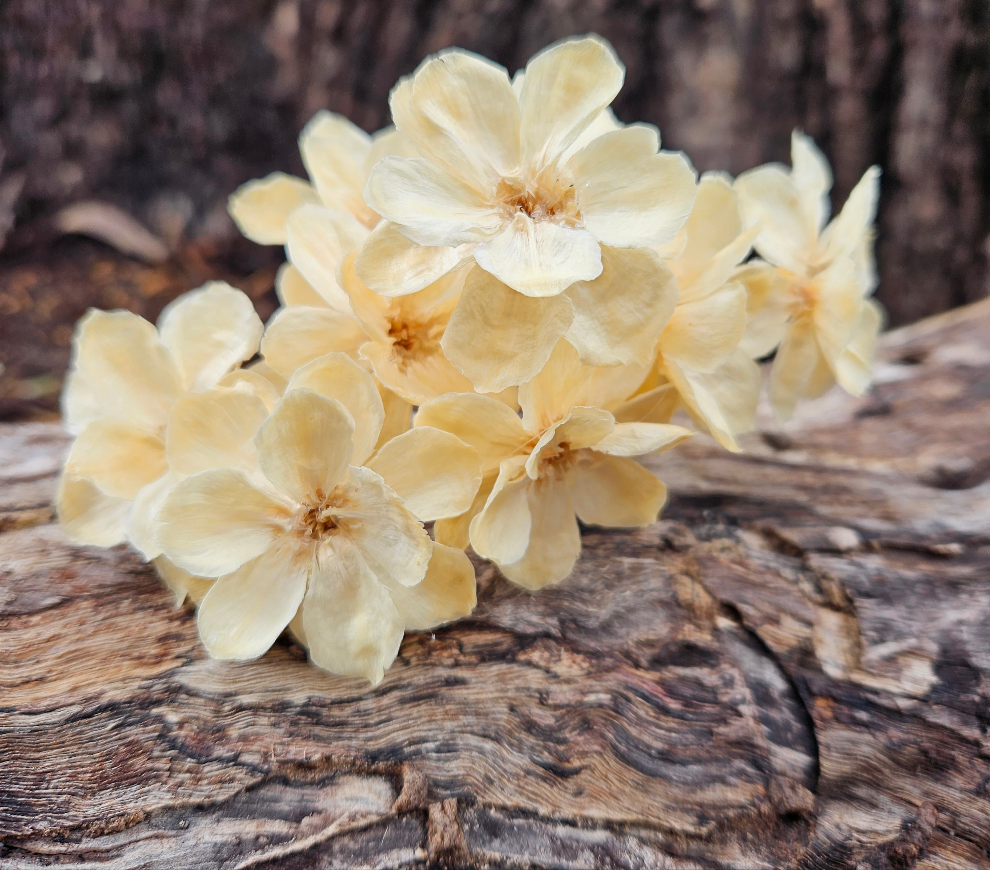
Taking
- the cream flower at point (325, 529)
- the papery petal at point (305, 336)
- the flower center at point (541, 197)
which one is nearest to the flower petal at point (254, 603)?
the cream flower at point (325, 529)

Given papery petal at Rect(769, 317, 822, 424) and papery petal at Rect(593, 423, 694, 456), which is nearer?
papery petal at Rect(593, 423, 694, 456)

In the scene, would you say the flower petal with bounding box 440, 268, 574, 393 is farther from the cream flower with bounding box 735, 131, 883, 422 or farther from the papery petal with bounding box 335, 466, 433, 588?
→ the cream flower with bounding box 735, 131, 883, 422

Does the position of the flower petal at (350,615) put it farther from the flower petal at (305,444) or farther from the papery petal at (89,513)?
the papery petal at (89,513)

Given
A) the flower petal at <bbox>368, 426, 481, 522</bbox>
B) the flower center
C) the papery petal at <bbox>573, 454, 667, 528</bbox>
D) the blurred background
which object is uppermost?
the blurred background

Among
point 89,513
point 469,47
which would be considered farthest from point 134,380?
point 469,47

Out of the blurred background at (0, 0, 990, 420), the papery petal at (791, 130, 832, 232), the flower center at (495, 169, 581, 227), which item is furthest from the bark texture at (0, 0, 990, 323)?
the flower center at (495, 169, 581, 227)

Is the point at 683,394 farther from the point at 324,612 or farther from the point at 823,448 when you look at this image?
the point at 823,448
